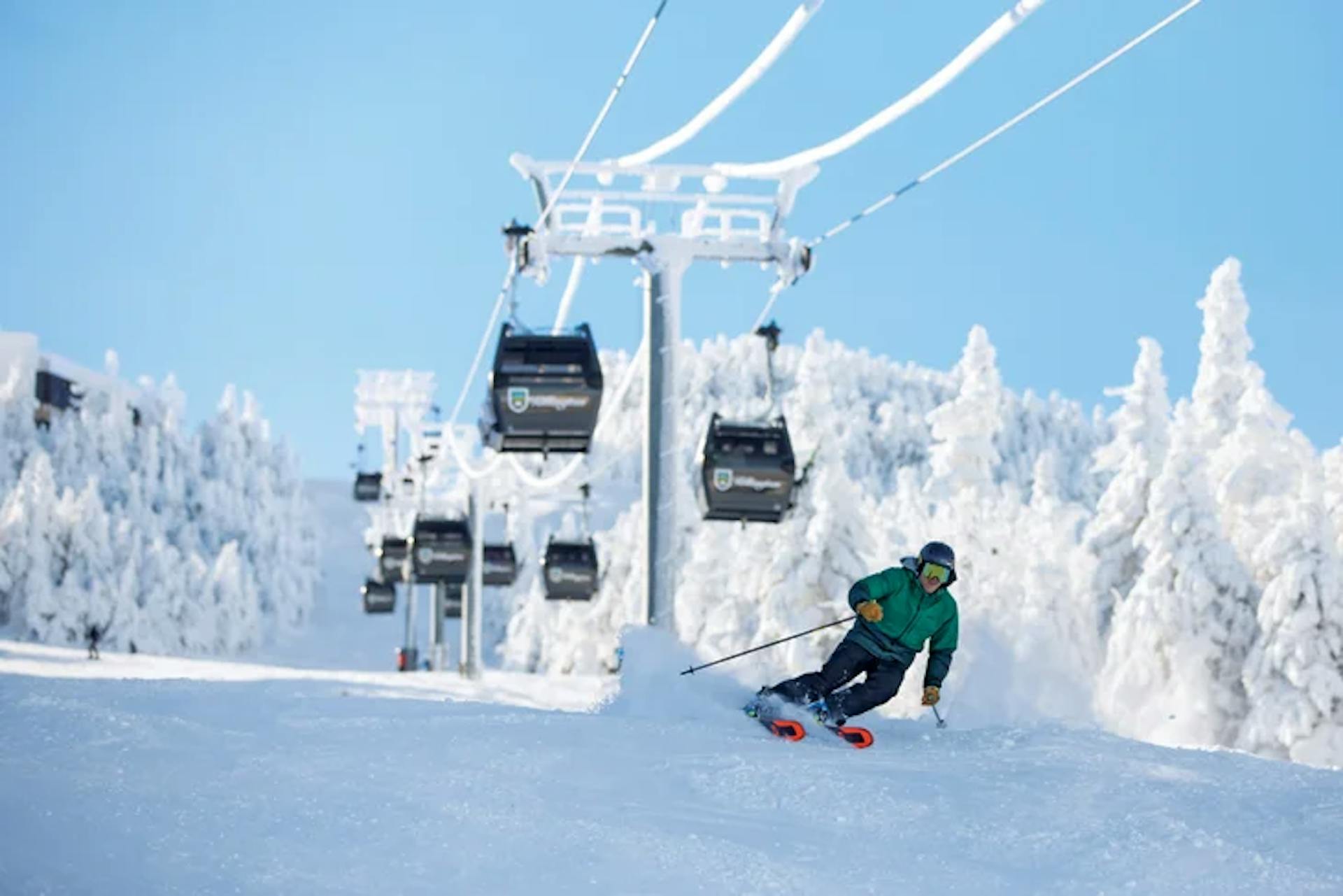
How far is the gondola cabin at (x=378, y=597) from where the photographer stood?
174 feet

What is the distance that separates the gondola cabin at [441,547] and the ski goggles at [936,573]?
26.5 meters

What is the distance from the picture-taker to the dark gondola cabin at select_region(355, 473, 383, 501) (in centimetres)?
5675

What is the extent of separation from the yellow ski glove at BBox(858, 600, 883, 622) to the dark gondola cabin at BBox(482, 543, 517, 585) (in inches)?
1255

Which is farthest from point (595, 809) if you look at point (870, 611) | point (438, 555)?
point (438, 555)

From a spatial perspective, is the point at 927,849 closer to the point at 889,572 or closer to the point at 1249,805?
the point at 1249,805

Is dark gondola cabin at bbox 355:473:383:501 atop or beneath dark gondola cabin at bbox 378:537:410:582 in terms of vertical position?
atop

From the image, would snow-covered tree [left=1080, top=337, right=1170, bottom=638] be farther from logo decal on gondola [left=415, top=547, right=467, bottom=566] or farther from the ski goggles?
the ski goggles

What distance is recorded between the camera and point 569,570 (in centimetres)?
3170

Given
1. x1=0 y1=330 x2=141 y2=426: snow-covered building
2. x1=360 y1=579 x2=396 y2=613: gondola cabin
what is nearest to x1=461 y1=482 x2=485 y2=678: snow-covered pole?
x1=360 y1=579 x2=396 y2=613: gondola cabin

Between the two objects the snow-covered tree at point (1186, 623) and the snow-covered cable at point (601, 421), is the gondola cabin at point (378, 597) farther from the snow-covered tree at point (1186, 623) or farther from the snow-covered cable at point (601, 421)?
the snow-covered tree at point (1186, 623)

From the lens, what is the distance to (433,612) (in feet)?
160

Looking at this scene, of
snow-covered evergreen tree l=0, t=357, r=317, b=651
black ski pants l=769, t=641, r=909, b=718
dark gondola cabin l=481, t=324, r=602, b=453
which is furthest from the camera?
snow-covered evergreen tree l=0, t=357, r=317, b=651

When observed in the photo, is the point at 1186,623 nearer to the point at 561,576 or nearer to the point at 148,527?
the point at 561,576

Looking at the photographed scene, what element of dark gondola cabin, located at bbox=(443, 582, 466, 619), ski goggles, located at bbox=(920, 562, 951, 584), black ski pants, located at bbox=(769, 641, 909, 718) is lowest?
dark gondola cabin, located at bbox=(443, 582, 466, 619)
